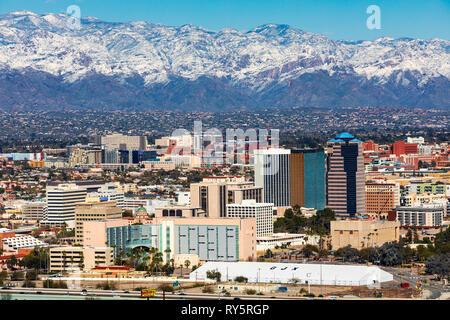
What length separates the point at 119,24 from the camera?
134m

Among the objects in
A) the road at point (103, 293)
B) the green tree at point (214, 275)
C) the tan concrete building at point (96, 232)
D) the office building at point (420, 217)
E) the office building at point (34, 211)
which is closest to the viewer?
the road at point (103, 293)

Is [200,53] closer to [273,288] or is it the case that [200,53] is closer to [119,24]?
[119,24]

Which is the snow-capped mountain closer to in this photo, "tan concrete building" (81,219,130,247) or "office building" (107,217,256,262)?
"office building" (107,217,256,262)

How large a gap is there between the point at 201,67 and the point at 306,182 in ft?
337

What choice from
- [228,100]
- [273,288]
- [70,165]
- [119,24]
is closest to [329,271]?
[273,288]

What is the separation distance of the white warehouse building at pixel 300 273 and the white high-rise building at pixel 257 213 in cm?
656

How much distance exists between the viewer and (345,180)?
37.7m

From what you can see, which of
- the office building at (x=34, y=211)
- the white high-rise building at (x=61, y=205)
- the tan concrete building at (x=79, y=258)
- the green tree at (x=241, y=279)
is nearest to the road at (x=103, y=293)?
the green tree at (x=241, y=279)

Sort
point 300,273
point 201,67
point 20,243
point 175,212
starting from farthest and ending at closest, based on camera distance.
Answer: point 201,67, point 20,243, point 175,212, point 300,273

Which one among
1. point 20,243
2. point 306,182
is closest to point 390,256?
point 20,243

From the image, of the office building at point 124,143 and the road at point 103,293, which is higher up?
the office building at point 124,143

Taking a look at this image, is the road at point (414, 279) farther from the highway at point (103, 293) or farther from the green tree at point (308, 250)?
the highway at point (103, 293)

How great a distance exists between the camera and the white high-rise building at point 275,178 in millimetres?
37312

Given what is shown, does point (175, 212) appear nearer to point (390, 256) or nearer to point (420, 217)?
point (390, 256)
